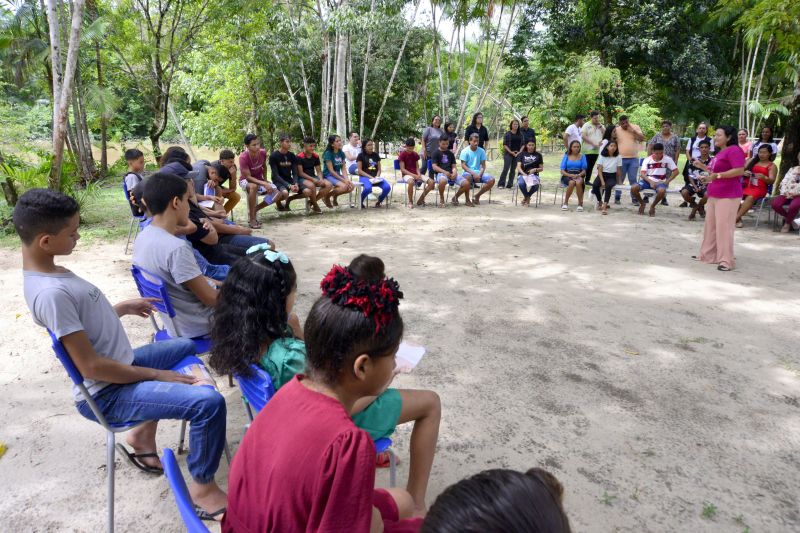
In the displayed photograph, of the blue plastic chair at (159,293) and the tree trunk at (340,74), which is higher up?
the tree trunk at (340,74)

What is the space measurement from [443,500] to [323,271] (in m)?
4.98

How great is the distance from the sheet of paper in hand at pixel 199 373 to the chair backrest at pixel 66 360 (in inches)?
18.6

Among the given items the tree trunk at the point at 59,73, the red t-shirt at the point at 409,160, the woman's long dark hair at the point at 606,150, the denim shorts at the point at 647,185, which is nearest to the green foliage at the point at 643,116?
the woman's long dark hair at the point at 606,150

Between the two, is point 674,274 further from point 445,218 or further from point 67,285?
point 67,285

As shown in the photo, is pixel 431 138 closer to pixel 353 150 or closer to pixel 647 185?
pixel 353 150

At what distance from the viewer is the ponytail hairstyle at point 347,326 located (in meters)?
1.40

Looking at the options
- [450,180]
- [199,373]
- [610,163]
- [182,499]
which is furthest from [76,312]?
[610,163]

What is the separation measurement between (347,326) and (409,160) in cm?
889

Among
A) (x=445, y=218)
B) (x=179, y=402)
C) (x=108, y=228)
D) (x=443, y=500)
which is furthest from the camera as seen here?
(x=445, y=218)

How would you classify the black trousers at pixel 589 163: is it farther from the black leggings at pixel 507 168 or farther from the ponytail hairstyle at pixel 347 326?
the ponytail hairstyle at pixel 347 326

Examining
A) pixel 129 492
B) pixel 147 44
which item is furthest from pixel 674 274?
pixel 147 44

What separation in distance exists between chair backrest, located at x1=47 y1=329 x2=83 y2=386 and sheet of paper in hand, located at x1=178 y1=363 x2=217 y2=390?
47 centimetres

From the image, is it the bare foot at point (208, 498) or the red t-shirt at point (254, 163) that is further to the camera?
the red t-shirt at point (254, 163)

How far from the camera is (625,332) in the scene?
4.27 meters
